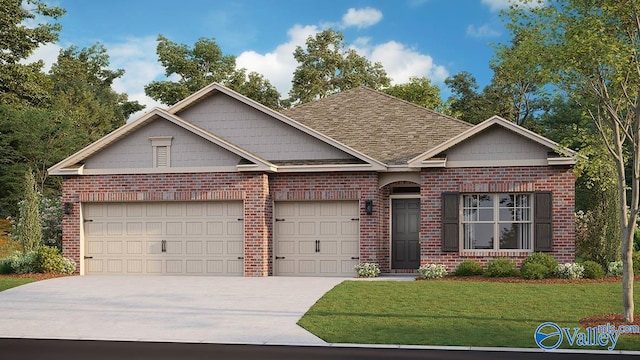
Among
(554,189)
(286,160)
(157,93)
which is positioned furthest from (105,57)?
(554,189)

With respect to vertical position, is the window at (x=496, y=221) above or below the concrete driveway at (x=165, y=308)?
above

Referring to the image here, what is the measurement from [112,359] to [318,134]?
43.5 feet

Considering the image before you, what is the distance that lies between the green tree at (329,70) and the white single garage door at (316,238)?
2541cm

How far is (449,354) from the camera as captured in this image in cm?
1158

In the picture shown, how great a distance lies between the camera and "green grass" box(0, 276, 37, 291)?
20406 millimetres

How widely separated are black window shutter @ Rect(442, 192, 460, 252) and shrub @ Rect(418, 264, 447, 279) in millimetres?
645

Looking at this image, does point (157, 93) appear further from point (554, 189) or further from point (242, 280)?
point (554, 189)

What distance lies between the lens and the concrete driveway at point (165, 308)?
13727 millimetres

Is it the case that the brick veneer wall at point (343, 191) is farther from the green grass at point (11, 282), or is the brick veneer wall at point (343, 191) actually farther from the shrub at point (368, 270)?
the green grass at point (11, 282)

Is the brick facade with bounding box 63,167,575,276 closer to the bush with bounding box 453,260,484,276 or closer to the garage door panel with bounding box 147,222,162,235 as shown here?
the bush with bounding box 453,260,484,276

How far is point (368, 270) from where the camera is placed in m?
22.1

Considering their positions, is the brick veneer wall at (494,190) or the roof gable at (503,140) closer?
the roof gable at (503,140)

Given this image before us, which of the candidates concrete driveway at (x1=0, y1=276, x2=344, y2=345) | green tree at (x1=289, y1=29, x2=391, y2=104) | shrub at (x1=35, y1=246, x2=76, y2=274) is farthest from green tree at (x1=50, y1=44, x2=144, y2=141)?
concrete driveway at (x1=0, y1=276, x2=344, y2=345)

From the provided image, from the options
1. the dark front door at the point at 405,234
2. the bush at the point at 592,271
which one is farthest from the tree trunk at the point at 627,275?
the dark front door at the point at 405,234
